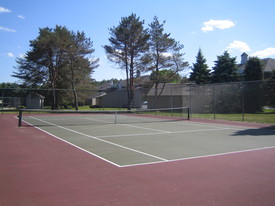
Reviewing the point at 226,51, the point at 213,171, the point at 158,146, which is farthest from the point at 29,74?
the point at 213,171

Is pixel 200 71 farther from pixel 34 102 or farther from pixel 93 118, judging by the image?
pixel 34 102

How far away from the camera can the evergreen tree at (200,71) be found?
1630 inches

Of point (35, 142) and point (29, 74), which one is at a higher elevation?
point (29, 74)

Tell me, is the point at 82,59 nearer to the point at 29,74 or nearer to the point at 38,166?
the point at 29,74

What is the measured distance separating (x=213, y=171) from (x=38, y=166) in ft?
12.7

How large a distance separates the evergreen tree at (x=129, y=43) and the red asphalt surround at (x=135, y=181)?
27280mm

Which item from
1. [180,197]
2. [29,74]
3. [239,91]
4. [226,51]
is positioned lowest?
[180,197]

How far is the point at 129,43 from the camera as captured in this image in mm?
34125

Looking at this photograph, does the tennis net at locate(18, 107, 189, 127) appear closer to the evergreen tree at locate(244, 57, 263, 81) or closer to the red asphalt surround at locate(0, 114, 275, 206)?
the red asphalt surround at locate(0, 114, 275, 206)

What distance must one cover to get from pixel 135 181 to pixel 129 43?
3044 cm

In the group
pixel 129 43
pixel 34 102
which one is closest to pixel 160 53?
pixel 129 43

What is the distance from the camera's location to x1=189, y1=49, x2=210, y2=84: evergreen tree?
4141 cm

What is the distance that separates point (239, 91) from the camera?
28844mm

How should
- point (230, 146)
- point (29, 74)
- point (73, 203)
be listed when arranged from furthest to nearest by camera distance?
point (29, 74) → point (230, 146) → point (73, 203)
